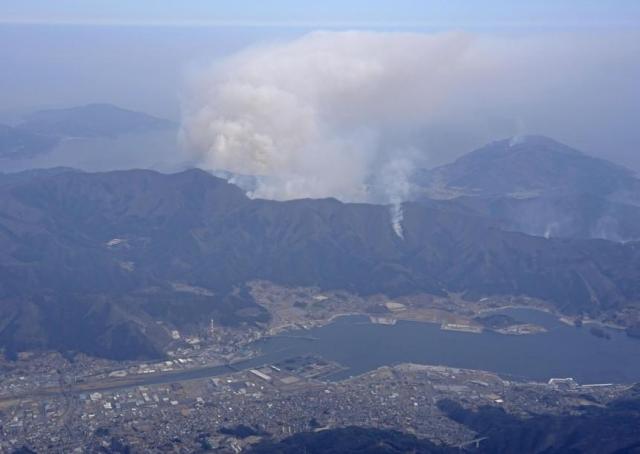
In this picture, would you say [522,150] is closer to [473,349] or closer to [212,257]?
[212,257]

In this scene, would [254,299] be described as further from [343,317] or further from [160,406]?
[160,406]

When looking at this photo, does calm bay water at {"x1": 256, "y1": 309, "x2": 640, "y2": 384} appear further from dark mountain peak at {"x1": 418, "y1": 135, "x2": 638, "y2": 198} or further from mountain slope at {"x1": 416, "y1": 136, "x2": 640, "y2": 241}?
dark mountain peak at {"x1": 418, "y1": 135, "x2": 638, "y2": 198}

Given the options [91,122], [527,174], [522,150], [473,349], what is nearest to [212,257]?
[473,349]

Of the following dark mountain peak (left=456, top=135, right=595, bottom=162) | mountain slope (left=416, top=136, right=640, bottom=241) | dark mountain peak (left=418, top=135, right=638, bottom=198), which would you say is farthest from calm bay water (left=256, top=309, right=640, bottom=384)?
dark mountain peak (left=456, top=135, right=595, bottom=162)

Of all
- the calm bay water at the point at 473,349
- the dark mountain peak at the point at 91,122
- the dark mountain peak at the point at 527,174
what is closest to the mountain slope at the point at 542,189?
the dark mountain peak at the point at 527,174

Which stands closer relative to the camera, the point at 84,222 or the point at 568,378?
the point at 568,378

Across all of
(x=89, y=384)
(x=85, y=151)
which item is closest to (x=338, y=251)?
(x=89, y=384)
